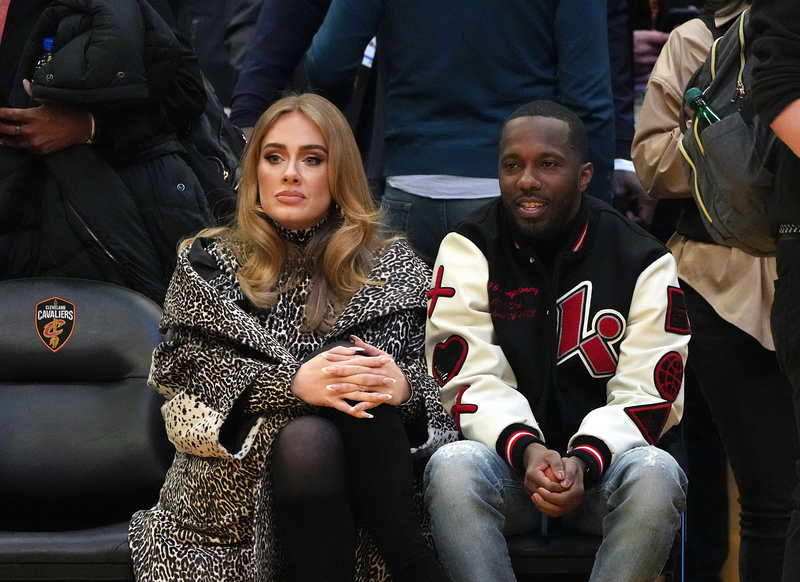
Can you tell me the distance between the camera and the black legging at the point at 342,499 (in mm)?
2293

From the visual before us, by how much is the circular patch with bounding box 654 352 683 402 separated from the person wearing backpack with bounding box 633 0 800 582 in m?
0.21

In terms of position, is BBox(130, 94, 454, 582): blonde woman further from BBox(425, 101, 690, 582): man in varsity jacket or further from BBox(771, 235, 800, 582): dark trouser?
BBox(771, 235, 800, 582): dark trouser

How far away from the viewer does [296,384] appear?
8.11 feet

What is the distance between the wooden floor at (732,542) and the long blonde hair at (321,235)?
5.23 ft

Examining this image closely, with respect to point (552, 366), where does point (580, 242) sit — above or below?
above

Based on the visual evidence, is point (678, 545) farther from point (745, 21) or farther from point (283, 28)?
point (283, 28)

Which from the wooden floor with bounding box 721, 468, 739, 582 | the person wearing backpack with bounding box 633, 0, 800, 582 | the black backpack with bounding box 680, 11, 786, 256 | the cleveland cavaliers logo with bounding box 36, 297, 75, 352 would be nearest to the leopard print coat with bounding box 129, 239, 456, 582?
the cleveland cavaliers logo with bounding box 36, 297, 75, 352

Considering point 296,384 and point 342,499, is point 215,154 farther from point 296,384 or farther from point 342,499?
point 342,499

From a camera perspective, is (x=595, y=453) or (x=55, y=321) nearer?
(x=595, y=453)

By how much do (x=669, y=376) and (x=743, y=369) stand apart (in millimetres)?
262

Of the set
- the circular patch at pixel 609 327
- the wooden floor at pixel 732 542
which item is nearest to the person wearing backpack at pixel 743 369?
the circular patch at pixel 609 327

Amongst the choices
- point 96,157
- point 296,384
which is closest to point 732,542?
point 296,384

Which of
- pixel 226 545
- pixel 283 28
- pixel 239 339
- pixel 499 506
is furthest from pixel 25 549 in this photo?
pixel 283 28

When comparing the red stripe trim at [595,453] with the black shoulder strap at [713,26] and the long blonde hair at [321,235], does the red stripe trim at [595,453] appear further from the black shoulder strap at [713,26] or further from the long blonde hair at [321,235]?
the black shoulder strap at [713,26]
